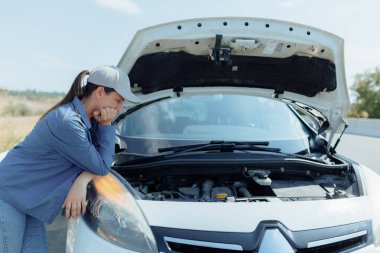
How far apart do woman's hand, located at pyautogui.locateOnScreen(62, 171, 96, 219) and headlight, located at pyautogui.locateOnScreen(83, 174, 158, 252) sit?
0.05 meters

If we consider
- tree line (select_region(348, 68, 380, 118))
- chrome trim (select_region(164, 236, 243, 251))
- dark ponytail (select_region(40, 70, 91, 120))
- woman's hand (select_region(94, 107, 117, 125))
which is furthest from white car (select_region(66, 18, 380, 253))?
tree line (select_region(348, 68, 380, 118))

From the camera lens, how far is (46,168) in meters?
2.08

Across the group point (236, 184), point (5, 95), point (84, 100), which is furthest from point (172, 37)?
point (5, 95)

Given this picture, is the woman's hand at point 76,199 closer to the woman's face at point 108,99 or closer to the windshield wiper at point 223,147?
the woman's face at point 108,99

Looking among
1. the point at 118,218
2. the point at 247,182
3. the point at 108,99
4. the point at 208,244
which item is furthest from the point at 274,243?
the point at 108,99

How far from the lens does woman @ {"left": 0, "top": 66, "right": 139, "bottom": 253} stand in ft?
6.64

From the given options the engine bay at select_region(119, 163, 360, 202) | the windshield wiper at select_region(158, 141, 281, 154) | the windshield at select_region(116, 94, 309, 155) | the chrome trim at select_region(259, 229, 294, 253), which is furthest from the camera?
the windshield at select_region(116, 94, 309, 155)

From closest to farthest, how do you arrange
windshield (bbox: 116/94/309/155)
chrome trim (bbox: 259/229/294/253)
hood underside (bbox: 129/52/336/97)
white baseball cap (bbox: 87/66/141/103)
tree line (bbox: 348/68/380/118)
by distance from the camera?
chrome trim (bbox: 259/229/294/253), white baseball cap (bbox: 87/66/141/103), hood underside (bbox: 129/52/336/97), windshield (bbox: 116/94/309/155), tree line (bbox: 348/68/380/118)

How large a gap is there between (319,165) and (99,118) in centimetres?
165

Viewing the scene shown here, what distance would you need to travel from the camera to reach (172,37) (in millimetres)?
2723

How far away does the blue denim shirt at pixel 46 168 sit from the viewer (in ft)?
6.61

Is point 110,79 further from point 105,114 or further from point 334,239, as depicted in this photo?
point 334,239

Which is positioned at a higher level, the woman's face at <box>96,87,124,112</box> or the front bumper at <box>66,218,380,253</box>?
the woman's face at <box>96,87,124,112</box>

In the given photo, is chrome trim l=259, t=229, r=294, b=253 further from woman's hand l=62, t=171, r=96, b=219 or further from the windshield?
the windshield
